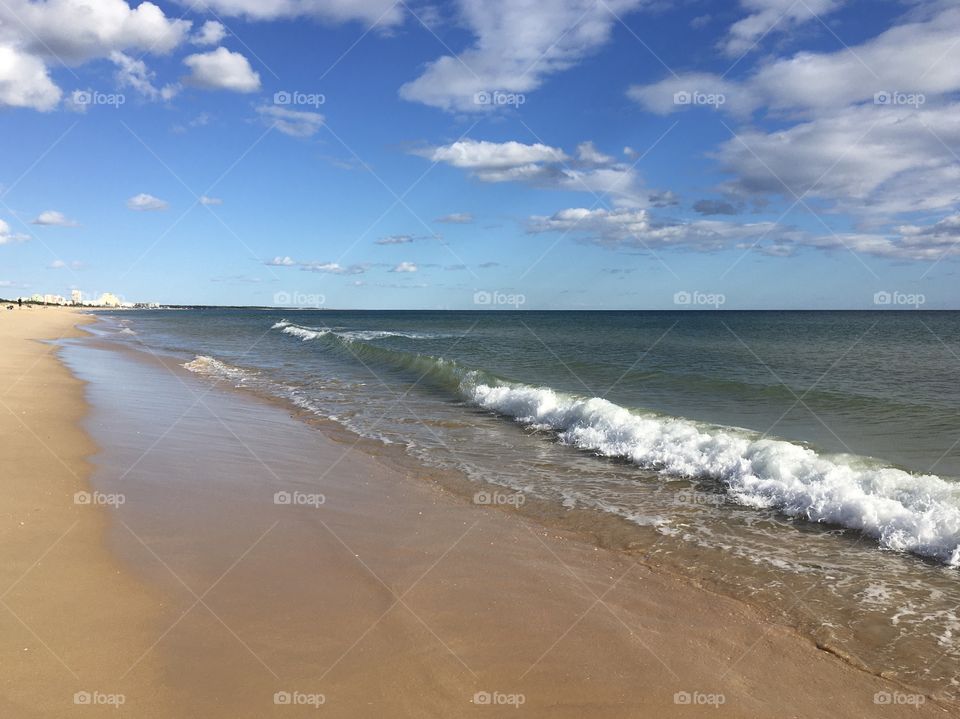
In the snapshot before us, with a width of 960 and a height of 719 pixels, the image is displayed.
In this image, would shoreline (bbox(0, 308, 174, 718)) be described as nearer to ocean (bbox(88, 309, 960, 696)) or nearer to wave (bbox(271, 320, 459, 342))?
ocean (bbox(88, 309, 960, 696))

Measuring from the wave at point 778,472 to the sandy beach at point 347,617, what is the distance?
303 cm

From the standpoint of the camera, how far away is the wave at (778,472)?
6889mm

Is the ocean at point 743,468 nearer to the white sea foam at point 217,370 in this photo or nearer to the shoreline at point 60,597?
the white sea foam at point 217,370

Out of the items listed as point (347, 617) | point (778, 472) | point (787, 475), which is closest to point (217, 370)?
point (778, 472)

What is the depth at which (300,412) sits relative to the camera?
14.4 metres

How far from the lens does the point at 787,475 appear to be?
28.4 feet

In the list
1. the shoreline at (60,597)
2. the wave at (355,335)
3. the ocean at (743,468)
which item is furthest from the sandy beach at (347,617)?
the wave at (355,335)

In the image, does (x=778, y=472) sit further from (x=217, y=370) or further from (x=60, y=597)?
(x=217, y=370)

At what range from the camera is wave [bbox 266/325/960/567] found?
6.89 metres

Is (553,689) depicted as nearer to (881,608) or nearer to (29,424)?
(881,608)

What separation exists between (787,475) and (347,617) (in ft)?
→ 22.2

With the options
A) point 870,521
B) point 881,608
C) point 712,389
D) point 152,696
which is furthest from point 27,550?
point 712,389

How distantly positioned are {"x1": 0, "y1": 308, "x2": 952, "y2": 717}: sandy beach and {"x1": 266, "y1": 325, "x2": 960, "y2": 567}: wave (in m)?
3.03

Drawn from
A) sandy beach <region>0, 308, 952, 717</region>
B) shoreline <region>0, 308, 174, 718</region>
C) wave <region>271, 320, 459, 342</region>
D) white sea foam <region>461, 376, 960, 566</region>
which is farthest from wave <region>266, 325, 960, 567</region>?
wave <region>271, 320, 459, 342</region>
